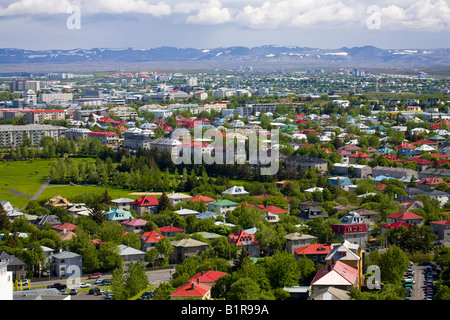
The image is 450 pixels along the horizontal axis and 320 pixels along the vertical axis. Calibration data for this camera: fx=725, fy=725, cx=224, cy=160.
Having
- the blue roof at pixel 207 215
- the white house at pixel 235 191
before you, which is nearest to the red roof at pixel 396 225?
the blue roof at pixel 207 215

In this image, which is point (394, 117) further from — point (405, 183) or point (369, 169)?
point (405, 183)

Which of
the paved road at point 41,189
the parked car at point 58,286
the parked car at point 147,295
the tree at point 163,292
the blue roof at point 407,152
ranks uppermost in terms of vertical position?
the tree at point 163,292

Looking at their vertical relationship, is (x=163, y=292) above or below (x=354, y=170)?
above

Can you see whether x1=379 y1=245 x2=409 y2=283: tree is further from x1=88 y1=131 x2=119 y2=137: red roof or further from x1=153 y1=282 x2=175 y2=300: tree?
x1=88 y1=131 x2=119 y2=137: red roof

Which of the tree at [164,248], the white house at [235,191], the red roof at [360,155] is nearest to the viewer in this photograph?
the tree at [164,248]

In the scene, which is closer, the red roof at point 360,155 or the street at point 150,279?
the street at point 150,279

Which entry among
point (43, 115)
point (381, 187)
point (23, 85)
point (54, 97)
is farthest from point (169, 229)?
point (23, 85)

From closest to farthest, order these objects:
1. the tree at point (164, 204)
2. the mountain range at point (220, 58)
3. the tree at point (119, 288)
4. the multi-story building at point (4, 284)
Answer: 1. the multi-story building at point (4, 284)
2. the tree at point (119, 288)
3. the tree at point (164, 204)
4. the mountain range at point (220, 58)

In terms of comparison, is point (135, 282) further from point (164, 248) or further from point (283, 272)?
point (164, 248)

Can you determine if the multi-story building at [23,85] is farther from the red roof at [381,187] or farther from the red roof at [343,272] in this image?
the red roof at [343,272]
